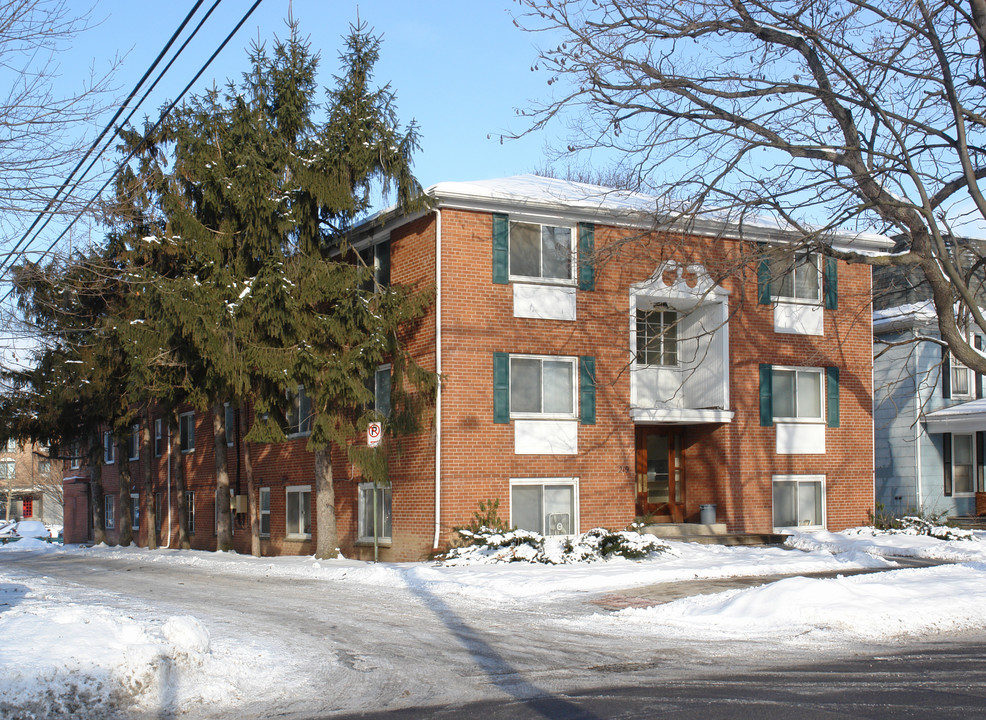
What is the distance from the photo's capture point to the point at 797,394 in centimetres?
2425

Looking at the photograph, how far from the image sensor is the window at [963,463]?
28516mm

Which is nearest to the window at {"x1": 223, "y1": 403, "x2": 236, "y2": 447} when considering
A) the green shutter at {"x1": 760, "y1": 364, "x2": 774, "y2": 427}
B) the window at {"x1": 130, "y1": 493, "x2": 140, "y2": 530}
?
the window at {"x1": 130, "y1": 493, "x2": 140, "y2": 530}

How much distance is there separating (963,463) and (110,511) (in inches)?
1357

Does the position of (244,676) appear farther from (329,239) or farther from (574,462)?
(329,239)

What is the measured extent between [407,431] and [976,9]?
1266 cm

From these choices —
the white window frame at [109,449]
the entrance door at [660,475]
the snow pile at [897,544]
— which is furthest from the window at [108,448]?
the snow pile at [897,544]

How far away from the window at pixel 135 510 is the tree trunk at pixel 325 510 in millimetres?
20093

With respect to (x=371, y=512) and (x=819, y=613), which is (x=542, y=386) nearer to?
(x=371, y=512)

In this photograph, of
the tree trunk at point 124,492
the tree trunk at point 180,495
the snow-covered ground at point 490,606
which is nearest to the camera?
the snow-covered ground at point 490,606

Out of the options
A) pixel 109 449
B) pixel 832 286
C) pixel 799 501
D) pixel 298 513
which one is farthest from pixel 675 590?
pixel 109 449

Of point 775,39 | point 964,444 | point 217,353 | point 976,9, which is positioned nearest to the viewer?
point 976,9

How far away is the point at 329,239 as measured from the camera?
73.4 ft

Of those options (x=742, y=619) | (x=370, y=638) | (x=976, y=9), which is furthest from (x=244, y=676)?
(x=976, y=9)

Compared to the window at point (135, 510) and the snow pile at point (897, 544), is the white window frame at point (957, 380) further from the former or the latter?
the window at point (135, 510)
